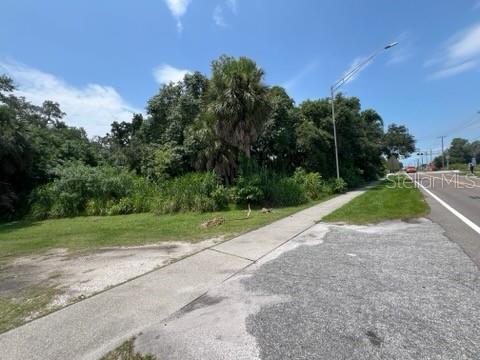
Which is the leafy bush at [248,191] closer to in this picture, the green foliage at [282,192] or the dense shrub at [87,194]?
the green foliage at [282,192]

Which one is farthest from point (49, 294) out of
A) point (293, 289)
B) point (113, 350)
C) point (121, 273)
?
point (293, 289)

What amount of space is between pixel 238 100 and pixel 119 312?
12.3 metres

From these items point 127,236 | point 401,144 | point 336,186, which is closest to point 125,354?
point 127,236

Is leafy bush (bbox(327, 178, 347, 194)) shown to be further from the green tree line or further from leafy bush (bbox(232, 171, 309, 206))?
leafy bush (bbox(232, 171, 309, 206))

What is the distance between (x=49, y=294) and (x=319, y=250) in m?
4.85

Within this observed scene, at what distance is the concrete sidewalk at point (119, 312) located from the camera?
2812mm

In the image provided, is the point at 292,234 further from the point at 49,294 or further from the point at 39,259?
the point at 39,259

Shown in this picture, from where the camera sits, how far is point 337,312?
3.24 m

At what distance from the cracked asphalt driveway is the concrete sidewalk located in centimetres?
28

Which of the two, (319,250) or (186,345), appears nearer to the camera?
(186,345)

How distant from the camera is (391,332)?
2.79m

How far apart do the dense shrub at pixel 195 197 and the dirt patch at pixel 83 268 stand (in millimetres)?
5953

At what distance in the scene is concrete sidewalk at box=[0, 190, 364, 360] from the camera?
2.81m

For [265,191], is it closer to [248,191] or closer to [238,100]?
[248,191]
